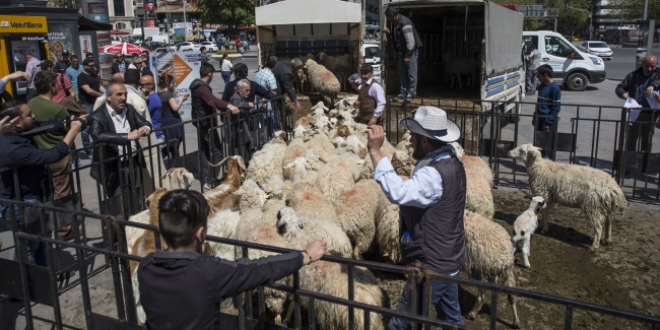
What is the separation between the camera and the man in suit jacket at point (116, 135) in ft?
17.9

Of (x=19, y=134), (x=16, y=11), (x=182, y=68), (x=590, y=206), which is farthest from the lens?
(x=16, y=11)

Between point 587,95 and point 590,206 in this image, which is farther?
point 587,95

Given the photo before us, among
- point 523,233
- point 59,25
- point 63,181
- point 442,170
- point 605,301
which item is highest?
point 59,25

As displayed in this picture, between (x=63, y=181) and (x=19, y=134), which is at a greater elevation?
(x=19, y=134)

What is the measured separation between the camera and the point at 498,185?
29.1 ft

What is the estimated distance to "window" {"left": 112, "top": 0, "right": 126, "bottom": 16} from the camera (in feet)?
246

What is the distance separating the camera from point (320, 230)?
5.00m

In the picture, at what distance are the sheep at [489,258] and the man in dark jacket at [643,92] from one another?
4.74m

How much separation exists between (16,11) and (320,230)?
41.8ft

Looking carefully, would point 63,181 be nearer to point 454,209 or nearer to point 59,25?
point 454,209

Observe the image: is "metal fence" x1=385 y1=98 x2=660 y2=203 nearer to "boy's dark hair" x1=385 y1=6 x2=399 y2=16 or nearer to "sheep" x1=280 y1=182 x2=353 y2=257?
"boy's dark hair" x1=385 y1=6 x2=399 y2=16

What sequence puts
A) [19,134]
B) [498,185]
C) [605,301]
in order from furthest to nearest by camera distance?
[498,185] → [605,301] → [19,134]

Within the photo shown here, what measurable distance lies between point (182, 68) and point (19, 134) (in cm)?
728

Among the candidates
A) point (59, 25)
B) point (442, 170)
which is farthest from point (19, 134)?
point (59, 25)
